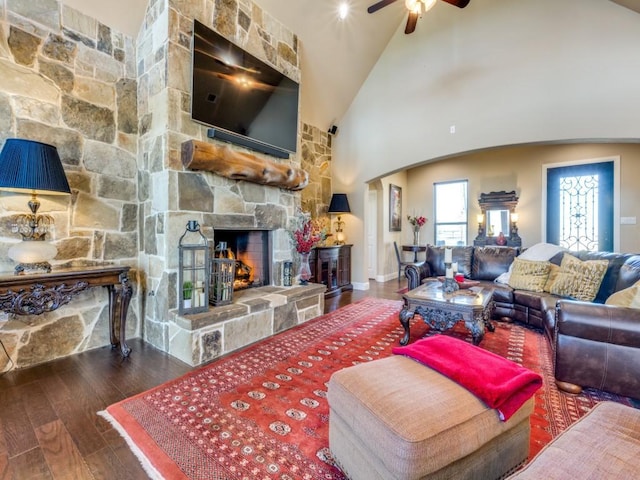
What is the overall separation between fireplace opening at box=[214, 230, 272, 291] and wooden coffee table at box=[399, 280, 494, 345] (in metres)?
1.81

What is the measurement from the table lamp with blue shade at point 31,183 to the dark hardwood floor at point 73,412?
0.85m

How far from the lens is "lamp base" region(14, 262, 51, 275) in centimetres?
221

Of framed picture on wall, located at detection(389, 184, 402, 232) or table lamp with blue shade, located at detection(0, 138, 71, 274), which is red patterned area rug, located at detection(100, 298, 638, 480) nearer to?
table lamp with blue shade, located at detection(0, 138, 71, 274)

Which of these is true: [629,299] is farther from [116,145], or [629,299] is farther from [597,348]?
Answer: [116,145]

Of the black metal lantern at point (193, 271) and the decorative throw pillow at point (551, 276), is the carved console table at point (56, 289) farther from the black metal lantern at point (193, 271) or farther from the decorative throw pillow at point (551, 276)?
the decorative throw pillow at point (551, 276)

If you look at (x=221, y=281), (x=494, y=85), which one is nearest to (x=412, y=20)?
(x=494, y=85)

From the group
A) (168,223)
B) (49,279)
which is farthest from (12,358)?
(168,223)

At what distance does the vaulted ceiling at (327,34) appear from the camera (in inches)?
114

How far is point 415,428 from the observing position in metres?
1.03

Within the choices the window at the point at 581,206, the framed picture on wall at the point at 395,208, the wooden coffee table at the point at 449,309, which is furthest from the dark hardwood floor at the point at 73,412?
the window at the point at 581,206

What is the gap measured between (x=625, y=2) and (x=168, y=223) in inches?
222

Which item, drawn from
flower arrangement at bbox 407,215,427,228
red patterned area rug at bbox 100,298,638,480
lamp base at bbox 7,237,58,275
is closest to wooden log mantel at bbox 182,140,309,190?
lamp base at bbox 7,237,58,275

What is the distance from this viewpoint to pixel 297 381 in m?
2.22

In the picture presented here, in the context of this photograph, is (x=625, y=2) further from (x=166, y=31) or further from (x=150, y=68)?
(x=150, y=68)
